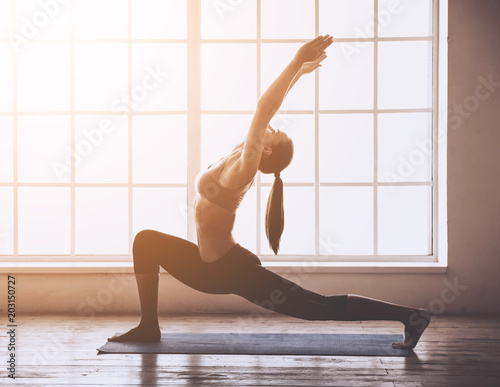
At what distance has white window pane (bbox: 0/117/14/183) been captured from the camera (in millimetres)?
4348

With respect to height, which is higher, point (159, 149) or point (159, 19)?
point (159, 19)

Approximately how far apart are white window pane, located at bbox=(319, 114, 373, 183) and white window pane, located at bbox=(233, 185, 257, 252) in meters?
0.54

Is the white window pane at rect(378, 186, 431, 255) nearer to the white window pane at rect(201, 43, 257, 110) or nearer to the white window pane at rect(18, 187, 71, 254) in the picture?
the white window pane at rect(201, 43, 257, 110)

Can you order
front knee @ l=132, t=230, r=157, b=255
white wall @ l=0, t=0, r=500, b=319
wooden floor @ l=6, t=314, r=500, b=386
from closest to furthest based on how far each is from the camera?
wooden floor @ l=6, t=314, r=500, b=386 < front knee @ l=132, t=230, r=157, b=255 < white wall @ l=0, t=0, r=500, b=319

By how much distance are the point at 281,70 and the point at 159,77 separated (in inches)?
35.7

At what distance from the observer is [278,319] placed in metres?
3.94

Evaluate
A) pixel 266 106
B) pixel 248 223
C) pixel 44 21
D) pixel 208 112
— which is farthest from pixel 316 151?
pixel 44 21

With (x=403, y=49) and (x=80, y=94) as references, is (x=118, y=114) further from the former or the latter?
(x=403, y=49)

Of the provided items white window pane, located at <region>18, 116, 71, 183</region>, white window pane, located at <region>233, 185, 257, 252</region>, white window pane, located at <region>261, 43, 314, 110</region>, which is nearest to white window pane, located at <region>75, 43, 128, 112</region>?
white window pane, located at <region>18, 116, 71, 183</region>

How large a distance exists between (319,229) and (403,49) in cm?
145

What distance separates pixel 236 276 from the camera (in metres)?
2.90

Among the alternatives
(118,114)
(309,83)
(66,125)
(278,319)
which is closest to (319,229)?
(278,319)

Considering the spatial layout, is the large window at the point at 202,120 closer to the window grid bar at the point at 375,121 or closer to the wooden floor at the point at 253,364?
the window grid bar at the point at 375,121

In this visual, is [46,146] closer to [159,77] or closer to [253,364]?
[159,77]
